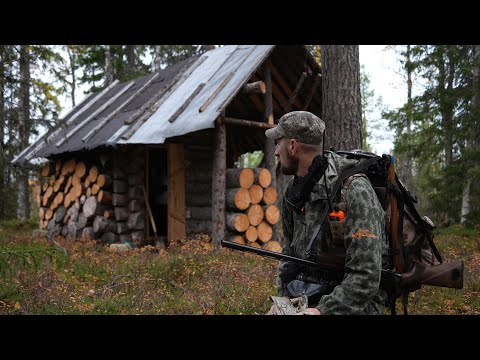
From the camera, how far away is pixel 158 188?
14234mm

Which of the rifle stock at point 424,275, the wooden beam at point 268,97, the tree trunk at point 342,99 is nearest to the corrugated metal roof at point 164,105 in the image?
the wooden beam at point 268,97

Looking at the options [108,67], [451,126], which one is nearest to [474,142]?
[451,126]

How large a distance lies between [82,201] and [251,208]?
221 inches

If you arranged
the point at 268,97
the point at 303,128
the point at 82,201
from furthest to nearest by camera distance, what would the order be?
the point at 82,201 < the point at 268,97 < the point at 303,128

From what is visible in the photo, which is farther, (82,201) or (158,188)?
(158,188)

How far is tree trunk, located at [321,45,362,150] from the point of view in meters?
6.18

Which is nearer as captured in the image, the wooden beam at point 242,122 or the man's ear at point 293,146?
the man's ear at point 293,146

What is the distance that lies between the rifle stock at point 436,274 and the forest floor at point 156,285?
9.66 feet

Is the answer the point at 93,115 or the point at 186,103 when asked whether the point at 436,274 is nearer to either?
the point at 186,103

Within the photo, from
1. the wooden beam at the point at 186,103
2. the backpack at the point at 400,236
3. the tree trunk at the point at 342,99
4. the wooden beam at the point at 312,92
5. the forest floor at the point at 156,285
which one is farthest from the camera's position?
the wooden beam at the point at 312,92

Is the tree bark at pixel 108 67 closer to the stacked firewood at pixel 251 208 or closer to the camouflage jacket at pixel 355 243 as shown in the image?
the stacked firewood at pixel 251 208

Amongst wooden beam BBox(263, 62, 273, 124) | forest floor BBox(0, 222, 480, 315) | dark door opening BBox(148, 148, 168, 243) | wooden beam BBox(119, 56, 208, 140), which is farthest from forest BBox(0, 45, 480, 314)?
wooden beam BBox(263, 62, 273, 124)

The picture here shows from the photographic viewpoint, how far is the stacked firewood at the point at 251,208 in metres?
10.2

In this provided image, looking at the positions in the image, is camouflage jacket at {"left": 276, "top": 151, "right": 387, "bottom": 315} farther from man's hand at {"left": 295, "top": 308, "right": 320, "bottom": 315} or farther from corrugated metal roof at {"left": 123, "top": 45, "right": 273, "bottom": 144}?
corrugated metal roof at {"left": 123, "top": 45, "right": 273, "bottom": 144}
